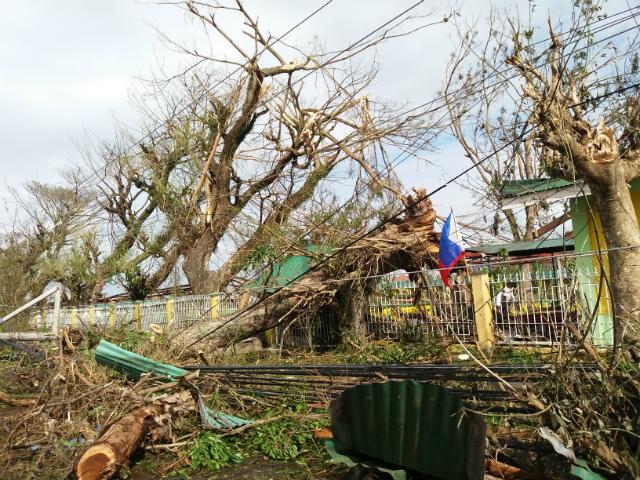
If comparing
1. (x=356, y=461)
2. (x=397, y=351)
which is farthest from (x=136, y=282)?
(x=356, y=461)

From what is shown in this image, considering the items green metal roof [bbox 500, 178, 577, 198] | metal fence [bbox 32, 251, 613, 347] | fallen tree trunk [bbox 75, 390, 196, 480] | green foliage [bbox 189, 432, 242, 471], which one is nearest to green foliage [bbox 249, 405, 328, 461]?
green foliage [bbox 189, 432, 242, 471]

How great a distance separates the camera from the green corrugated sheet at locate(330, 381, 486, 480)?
3.16m

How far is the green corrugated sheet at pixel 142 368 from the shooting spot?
5.30m

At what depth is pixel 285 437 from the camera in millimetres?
4984

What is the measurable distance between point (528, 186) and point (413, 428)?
25.1 ft

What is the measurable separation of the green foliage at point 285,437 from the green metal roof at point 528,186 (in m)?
6.32

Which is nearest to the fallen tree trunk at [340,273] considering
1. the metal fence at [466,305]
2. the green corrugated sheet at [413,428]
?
the metal fence at [466,305]

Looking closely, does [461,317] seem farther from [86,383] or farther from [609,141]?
[86,383]

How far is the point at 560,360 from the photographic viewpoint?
3.53 metres

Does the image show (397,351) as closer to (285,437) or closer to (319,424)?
(319,424)

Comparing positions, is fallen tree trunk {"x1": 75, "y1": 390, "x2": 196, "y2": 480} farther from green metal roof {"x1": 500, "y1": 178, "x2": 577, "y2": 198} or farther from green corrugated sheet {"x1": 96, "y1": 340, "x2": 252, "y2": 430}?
Answer: green metal roof {"x1": 500, "y1": 178, "x2": 577, "y2": 198}

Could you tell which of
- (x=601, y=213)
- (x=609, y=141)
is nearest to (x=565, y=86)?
(x=609, y=141)

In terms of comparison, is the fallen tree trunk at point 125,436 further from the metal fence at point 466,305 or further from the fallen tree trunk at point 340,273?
the fallen tree trunk at point 340,273

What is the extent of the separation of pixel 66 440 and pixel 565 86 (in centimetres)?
839
